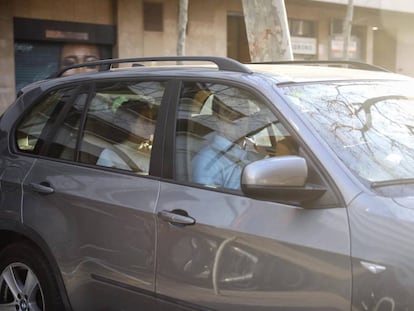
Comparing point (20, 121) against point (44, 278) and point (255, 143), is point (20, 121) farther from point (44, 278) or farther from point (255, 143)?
point (255, 143)

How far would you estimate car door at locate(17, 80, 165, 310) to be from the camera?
2967 millimetres

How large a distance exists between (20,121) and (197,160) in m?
1.61

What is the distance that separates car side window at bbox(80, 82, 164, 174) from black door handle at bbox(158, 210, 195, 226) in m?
0.32

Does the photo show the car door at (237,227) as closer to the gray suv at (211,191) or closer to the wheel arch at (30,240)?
the gray suv at (211,191)

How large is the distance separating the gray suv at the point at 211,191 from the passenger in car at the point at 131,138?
10mm

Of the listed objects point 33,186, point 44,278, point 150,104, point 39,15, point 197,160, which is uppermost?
point 39,15

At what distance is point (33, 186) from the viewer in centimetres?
354

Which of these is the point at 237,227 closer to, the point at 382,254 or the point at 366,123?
the point at 382,254

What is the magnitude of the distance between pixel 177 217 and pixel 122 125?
828 mm

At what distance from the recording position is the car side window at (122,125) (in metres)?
3.16

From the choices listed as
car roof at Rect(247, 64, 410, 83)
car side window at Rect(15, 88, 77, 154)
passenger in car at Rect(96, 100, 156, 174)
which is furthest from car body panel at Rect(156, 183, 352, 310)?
car side window at Rect(15, 88, 77, 154)

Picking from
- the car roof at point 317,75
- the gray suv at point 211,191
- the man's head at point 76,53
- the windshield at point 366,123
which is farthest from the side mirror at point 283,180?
the man's head at point 76,53

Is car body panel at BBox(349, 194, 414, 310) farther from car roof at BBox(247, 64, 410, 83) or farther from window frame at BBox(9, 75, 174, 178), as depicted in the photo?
window frame at BBox(9, 75, 174, 178)

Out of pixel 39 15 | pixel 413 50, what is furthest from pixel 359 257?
pixel 413 50
